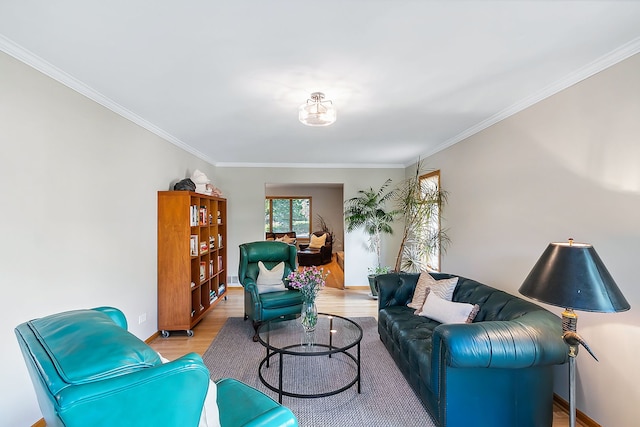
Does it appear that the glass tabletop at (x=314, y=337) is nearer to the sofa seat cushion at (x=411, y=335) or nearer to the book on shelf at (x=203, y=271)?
the sofa seat cushion at (x=411, y=335)

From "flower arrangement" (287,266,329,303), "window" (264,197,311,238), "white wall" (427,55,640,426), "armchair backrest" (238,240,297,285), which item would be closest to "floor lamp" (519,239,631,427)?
"white wall" (427,55,640,426)

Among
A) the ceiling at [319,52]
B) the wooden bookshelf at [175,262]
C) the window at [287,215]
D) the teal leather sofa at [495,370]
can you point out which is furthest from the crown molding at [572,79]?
the window at [287,215]

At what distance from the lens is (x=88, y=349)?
921mm

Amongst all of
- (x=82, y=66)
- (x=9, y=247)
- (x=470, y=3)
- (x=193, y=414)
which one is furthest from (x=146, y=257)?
(x=470, y=3)

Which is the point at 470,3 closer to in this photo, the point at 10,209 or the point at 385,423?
the point at 385,423

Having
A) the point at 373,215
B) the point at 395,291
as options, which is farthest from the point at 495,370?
the point at 373,215

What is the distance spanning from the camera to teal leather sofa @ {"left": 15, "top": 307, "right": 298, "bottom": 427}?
31.8 inches

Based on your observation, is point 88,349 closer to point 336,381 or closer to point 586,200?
point 336,381

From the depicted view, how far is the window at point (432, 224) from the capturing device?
428cm

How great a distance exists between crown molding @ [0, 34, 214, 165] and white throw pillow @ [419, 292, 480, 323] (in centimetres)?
345

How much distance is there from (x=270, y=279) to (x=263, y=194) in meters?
2.37

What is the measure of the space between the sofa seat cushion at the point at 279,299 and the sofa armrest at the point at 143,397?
2613 mm

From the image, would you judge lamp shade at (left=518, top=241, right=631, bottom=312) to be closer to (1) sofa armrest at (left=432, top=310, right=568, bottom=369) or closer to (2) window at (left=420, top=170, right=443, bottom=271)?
(1) sofa armrest at (left=432, top=310, right=568, bottom=369)

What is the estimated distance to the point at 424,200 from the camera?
440 cm
